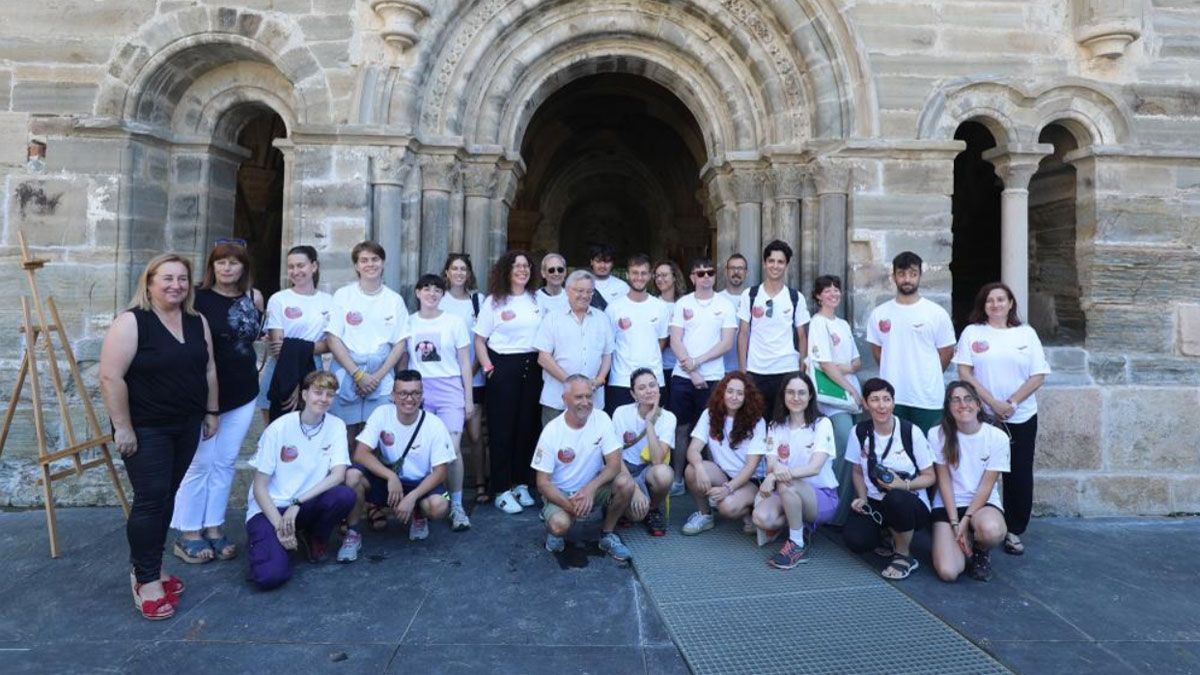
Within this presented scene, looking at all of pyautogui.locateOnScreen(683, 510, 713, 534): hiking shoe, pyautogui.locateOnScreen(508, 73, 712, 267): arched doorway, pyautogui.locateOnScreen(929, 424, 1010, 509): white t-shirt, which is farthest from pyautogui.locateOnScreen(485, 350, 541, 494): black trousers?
pyautogui.locateOnScreen(508, 73, 712, 267): arched doorway

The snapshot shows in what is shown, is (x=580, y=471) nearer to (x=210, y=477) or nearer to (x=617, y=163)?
(x=210, y=477)

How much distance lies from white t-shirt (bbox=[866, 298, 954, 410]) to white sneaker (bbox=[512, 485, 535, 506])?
7.59ft

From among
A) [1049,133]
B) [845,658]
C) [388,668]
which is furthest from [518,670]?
[1049,133]

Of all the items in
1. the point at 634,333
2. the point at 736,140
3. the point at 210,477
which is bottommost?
the point at 210,477

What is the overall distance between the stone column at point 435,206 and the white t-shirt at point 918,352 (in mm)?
3159

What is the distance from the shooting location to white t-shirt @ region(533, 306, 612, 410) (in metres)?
4.24

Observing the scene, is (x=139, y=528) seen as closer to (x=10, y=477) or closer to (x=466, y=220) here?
(x=10, y=477)

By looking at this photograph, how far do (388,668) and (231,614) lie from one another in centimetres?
91

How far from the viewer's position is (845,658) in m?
2.66

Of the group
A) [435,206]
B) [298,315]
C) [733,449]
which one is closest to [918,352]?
[733,449]

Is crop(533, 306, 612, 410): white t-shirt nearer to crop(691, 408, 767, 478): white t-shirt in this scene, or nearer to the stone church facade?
crop(691, 408, 767, 478): white t-shirt

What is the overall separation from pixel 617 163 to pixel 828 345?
28.2ft

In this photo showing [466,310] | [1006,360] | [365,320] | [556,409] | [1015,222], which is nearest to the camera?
[1006,360]

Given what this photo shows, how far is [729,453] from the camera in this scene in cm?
397
